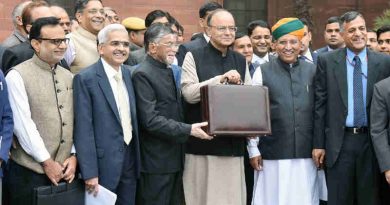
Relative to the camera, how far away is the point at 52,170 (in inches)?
223

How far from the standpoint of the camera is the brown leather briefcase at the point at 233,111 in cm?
619

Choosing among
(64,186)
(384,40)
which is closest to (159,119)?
(64,186)

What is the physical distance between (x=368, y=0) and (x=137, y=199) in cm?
1039

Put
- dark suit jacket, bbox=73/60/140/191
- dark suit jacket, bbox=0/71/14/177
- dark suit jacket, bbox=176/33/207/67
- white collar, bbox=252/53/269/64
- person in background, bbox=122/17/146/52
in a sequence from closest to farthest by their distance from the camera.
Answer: dark suit jacket, bbox=0/71/14/177 < dark suit jacket, bbox=73/60/140/191 < dark suit jacket, bbox=176/33/207/67 < white collar, bbox=252/53/269/64 < person in background, bbox=122/17/146/52

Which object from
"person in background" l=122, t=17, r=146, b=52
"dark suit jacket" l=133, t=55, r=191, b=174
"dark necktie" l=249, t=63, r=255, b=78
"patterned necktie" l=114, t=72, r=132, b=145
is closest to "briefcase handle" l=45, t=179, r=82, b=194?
"patterned necktie" l=114, t=72, r=132, b=145

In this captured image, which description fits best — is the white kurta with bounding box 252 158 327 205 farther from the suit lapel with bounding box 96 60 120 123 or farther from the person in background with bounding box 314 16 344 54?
the person in background with bounding box 314 16 344 54

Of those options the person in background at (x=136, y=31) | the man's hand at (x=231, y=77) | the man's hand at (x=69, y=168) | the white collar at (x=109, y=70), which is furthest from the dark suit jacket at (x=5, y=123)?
the person in background at (x=136, y=31)

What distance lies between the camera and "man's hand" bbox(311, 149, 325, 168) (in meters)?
6.82

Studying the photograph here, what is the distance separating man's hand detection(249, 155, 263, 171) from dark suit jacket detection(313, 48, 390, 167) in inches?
20.2

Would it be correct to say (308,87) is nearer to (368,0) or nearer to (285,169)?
(285,169)

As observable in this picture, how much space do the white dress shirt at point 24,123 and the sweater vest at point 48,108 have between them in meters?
0.06

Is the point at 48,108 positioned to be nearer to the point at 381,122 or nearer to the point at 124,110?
the point at 124,110

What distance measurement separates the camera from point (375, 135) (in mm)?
6418

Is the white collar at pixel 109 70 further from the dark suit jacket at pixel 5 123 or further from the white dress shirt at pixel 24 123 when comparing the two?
the dark suit jacket at pixel 5 123
